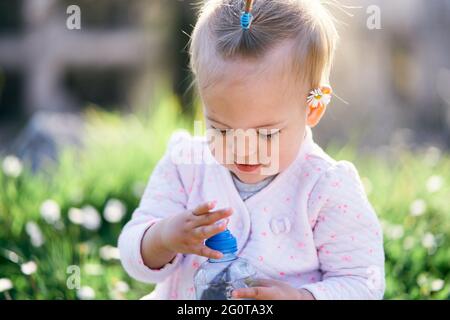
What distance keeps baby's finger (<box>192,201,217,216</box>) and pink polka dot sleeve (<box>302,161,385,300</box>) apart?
394mm

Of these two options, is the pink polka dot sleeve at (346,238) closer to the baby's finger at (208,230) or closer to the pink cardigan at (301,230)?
the pink cardigan at (301,230)

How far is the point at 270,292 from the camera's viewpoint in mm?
1960

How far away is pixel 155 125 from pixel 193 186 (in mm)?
2438

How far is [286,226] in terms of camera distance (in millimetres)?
2143

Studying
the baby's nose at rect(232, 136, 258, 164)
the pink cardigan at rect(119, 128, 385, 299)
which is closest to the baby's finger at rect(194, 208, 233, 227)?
the baby's nose at rect(232, 136, 258, 164)

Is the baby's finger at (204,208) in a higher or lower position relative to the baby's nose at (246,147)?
lower

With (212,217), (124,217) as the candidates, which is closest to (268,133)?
(212,217)

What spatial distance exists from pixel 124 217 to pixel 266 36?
1851 millimetres

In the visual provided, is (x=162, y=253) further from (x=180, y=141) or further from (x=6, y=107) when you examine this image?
(x=6, y=107)

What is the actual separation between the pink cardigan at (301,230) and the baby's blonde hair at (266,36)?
0.30 metres

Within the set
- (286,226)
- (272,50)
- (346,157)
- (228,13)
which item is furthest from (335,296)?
(346,157)

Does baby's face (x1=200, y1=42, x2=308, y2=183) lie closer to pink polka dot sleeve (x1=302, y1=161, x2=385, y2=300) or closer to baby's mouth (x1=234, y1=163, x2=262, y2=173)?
baby's mouth (x1=234, y1=163, x2=262, y2=173)

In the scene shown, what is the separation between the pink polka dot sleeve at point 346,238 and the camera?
2076mm

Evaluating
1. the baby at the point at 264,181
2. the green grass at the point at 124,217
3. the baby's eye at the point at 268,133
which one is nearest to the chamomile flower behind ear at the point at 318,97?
the baby at the point at 264,181
